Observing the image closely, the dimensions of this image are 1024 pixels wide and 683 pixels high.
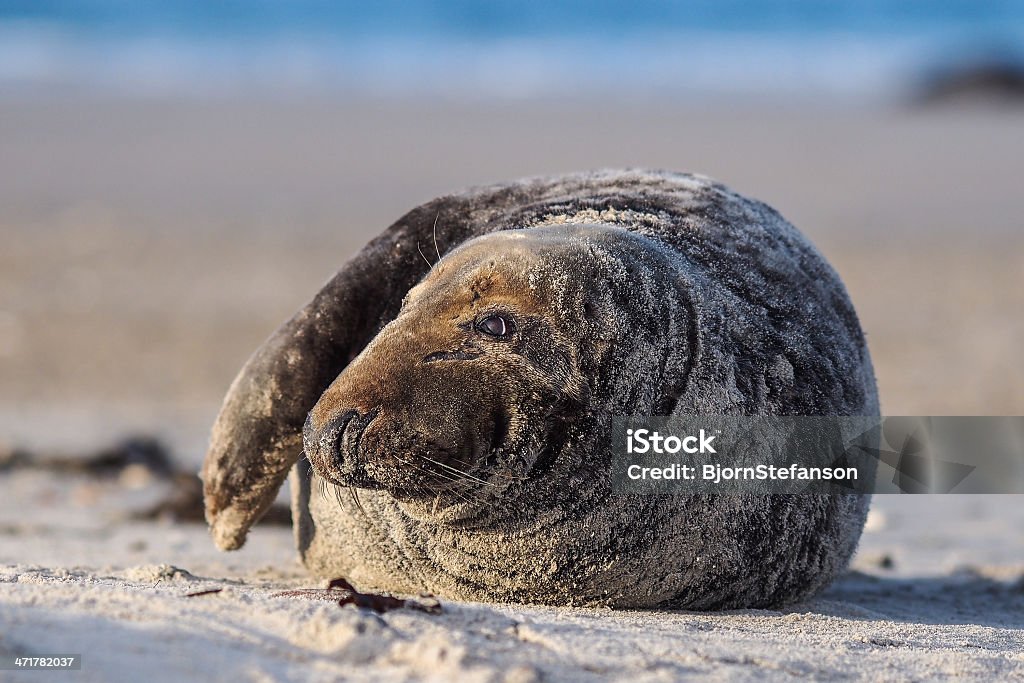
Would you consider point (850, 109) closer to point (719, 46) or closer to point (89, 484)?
point (719, 46)

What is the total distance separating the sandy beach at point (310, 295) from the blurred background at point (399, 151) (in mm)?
73

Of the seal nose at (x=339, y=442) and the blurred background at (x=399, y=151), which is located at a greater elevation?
the blurred background at (x=399, y=151)

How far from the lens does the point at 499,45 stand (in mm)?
42000

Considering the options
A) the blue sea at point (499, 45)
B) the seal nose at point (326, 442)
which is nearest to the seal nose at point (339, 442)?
the seal nose at point (326, 442)

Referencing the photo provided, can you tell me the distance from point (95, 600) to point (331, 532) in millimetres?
1661

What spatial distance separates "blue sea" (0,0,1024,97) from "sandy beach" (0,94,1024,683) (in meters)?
4.99

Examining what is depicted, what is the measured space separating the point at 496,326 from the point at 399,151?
1936cm

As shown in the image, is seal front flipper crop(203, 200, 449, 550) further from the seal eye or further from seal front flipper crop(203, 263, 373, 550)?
the seal eye

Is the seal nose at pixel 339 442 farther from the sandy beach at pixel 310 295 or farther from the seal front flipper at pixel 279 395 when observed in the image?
the seal front flipper at pixel 279 395

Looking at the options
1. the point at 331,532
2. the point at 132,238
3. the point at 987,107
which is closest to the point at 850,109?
the point at 987,107

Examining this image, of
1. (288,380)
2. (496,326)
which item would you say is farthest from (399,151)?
(496,326)

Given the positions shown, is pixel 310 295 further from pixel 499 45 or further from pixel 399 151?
pixel 499 45

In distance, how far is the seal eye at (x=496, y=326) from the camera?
12.9 ft

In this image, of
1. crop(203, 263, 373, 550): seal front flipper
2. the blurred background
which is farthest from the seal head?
the blurred background
